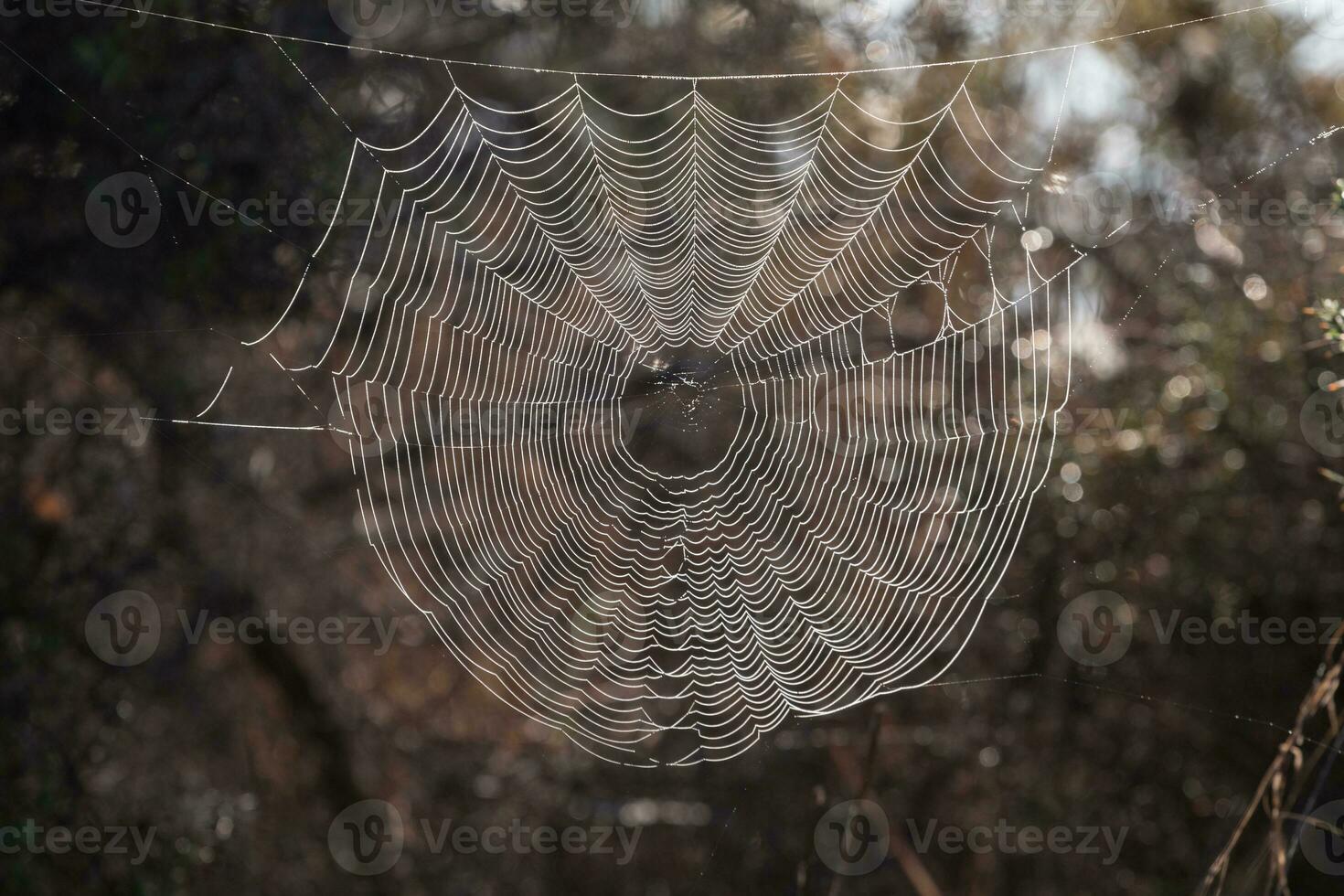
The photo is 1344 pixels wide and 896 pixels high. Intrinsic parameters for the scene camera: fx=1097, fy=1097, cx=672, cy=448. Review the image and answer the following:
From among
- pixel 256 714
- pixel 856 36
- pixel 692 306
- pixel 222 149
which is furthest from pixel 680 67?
pixel 256 714

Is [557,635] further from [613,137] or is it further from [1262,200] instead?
[1262,200]

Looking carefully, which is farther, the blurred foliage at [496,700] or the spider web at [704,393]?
the spider web at [704,393]

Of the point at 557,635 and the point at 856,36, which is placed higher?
the point at 856,36

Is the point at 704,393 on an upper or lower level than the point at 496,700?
upper

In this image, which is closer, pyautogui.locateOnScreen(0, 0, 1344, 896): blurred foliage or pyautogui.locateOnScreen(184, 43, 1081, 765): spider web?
pyautogui.locateOnScreen(0, 0, 1344, 896): blurred foliage

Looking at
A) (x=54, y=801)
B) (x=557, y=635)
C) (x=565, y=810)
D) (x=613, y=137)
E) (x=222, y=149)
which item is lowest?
(x=565, y=810)

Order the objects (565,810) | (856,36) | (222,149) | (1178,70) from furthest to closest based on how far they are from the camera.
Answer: (565,810) → (1178,70) → (856,36) → (222,149)

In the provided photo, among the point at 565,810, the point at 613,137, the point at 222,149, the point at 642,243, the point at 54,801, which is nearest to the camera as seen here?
the point at 222,149

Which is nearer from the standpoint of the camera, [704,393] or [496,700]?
[704,393]
